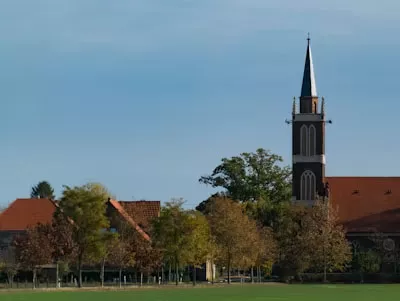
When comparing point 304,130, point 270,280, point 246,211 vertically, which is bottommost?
point 270,280

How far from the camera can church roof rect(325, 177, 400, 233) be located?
14125cm

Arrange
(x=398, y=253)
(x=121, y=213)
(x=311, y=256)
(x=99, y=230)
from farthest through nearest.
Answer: (x=398, y=253) → (x=311, y=256) → (x=121, y=213) → (x=99, y=230)

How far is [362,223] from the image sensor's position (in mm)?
141375

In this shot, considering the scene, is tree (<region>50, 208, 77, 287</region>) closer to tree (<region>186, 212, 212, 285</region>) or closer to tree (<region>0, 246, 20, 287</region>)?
tree (<region>0, 246, 20, 287</region>)

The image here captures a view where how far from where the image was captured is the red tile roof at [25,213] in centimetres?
12369

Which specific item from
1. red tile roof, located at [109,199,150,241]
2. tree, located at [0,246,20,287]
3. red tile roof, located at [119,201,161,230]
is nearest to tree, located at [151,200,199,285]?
red tile roof, located at [109,199,150,241]

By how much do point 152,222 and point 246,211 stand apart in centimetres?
2786

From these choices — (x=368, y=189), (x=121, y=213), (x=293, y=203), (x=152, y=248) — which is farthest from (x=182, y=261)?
(x=368, y=189)

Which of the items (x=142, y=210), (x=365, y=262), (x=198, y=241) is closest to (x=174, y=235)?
(x=198, y=241)

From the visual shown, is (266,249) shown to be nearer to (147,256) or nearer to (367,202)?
(147,256)

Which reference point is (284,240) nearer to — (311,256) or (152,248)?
(311,256)

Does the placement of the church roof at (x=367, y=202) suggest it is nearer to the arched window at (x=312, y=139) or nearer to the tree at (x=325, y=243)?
the arched window at (x=312, y=139)

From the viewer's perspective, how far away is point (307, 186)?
5625 inches

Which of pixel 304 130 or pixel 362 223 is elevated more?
pixel 304 130
